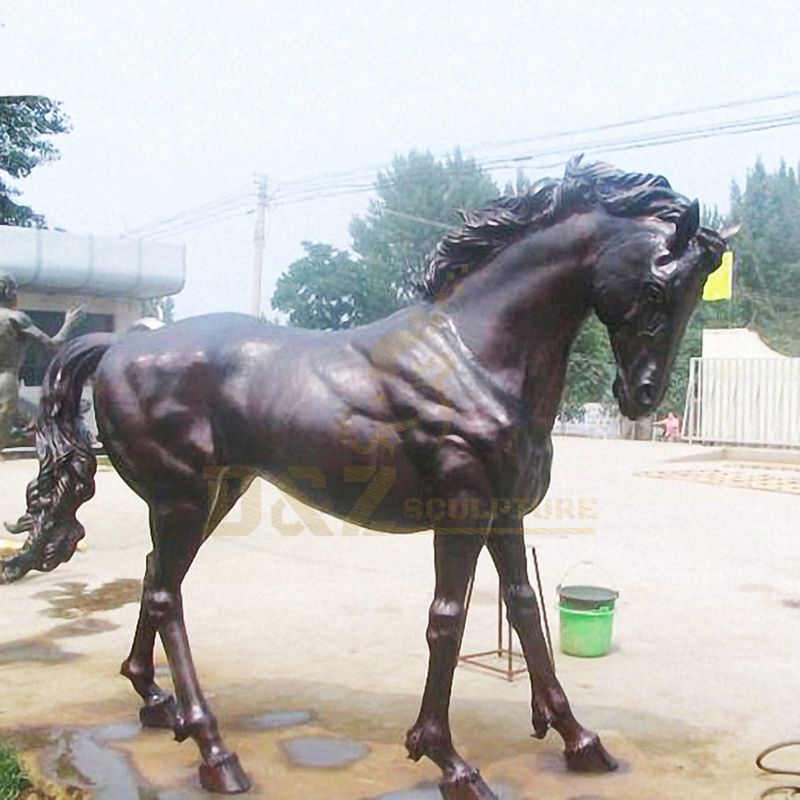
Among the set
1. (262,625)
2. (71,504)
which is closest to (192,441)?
(71,504)

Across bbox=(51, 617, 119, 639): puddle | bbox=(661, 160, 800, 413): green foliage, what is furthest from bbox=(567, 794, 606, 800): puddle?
bbox=(661, 160, 800, 413): green foliage

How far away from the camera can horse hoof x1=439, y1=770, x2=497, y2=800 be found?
2.78 m

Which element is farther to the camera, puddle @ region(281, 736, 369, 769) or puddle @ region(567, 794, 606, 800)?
puddle @ region(281, 736, 369, 769)

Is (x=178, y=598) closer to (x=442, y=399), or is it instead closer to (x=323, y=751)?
(x=323, y=751)

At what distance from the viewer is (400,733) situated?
3459mm

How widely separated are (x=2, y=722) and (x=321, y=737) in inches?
47.8

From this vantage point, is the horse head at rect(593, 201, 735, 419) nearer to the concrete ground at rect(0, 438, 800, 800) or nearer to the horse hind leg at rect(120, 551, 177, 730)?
the concrete ground at rect(0, 438, 800, 800)

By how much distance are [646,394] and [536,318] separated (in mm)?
411

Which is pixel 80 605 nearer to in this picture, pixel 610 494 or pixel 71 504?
pixel 71 504

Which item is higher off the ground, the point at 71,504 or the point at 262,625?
the point at 71,504

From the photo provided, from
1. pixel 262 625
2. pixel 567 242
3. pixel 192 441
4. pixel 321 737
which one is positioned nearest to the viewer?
pixel 567 242

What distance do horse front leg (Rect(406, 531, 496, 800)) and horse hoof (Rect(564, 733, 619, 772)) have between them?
0.43 m

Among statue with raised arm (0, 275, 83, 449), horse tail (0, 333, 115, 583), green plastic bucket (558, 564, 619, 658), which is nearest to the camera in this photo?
horse tail (0, 333, 115, 583)

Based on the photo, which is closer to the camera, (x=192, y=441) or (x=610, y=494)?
(x=192, y=441)
